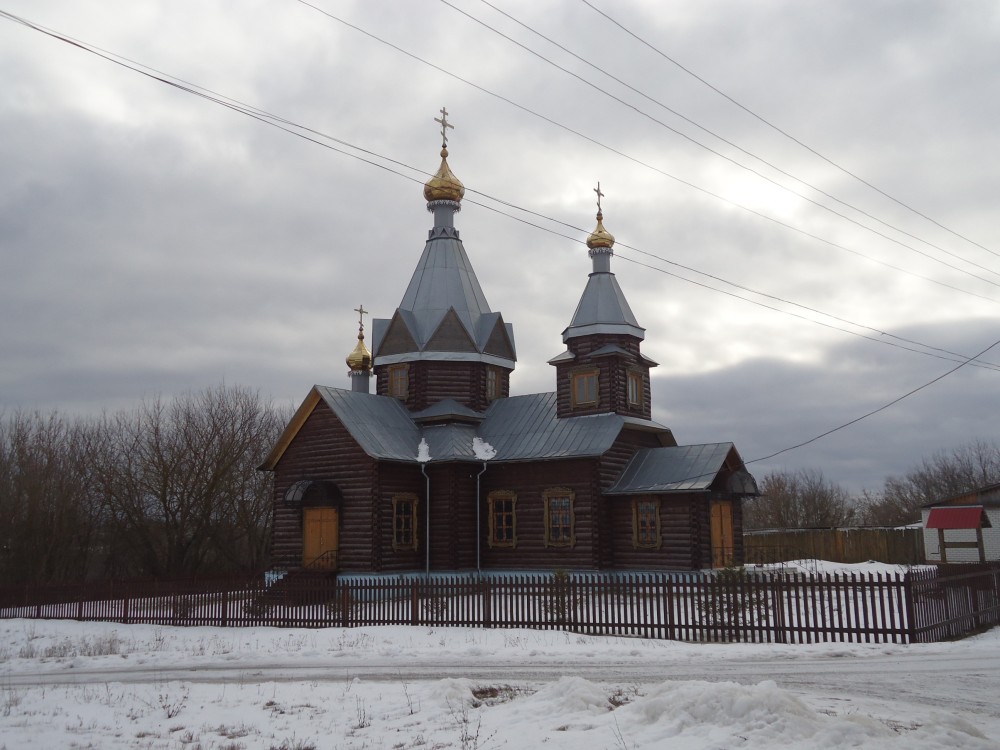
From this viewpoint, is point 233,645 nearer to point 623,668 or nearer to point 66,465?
point 623,668

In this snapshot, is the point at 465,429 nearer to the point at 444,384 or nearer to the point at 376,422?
the point at 444,384

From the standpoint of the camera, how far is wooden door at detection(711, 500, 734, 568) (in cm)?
2545

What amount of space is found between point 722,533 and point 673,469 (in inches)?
101

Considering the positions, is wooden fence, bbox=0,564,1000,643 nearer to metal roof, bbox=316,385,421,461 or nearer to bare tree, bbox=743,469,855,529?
metal roof, bbox=316,385,421,461

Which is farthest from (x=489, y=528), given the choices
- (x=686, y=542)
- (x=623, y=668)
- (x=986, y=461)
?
(x=986, y=461)

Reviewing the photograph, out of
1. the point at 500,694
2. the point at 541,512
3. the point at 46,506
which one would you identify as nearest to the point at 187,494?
the point at 46,506

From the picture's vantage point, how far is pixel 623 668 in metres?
11.8

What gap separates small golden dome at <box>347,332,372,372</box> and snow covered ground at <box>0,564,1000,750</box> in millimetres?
19591

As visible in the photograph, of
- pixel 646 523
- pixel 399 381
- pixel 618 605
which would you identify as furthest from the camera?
pixel 399 381

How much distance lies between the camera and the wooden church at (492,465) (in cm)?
2530

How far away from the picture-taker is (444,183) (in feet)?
101

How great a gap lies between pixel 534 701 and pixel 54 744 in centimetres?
443

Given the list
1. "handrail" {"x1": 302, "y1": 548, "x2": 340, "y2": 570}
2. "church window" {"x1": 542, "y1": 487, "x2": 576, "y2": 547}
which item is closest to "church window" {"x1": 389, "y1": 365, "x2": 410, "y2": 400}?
"handrail" {"x1": 302, "y1": 548, "x2": 340, "y2": 570}

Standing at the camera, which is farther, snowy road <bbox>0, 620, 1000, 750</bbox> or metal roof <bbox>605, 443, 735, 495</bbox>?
metal roof <bbox>605, 443, 735, 495</bbox>
